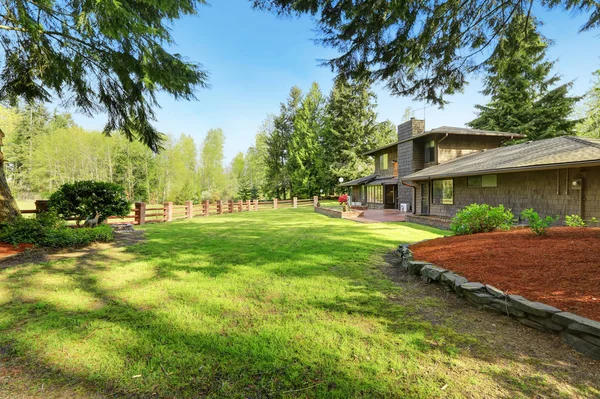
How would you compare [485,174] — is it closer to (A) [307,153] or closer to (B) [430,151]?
(B) [430,151]

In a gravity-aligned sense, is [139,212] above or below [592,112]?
below

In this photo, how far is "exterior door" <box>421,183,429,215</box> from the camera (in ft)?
53.8

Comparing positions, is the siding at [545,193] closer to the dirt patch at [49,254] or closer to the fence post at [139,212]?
the dirt patch at [49,254]

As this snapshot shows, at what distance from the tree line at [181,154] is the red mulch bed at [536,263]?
96.3ft

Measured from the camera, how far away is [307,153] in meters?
36.2

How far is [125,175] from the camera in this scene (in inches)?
1427

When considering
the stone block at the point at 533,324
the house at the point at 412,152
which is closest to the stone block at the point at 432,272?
the stone block at the point at 533,324

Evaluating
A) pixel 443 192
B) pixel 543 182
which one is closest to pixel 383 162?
pixel 443 192

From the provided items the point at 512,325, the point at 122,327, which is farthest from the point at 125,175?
the point at 512,325

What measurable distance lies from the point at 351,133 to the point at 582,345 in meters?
34.7

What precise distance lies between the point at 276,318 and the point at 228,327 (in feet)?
1.81

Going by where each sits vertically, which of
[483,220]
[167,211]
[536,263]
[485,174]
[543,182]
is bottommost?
[536,263]

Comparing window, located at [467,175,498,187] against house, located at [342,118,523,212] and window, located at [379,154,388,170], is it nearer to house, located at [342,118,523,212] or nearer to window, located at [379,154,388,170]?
house, located at [342,118,523,212]

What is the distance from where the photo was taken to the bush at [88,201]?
8914 mm
